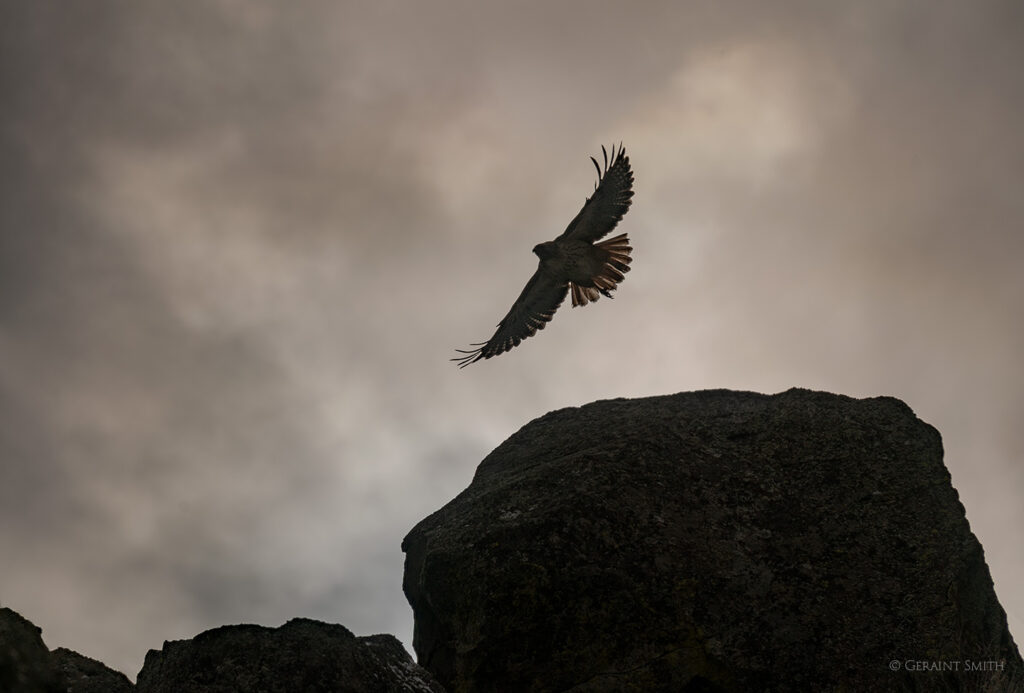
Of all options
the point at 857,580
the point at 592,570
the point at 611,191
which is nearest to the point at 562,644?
the point at 592,570

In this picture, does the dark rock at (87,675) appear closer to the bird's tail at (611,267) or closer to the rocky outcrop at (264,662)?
the rocky outcrop at (264,662)

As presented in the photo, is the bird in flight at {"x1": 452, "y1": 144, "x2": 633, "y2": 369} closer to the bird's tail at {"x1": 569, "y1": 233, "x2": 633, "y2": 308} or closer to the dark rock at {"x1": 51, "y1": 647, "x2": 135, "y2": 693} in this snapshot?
the bird's tail at {"x1": 569, "y1": 233, "x2": 633, "y2": 308}

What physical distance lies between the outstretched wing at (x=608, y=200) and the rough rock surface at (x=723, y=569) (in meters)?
6.51

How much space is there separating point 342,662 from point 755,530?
347 centimetres

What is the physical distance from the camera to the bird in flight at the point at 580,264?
14297 mm

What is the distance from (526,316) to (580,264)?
140cm

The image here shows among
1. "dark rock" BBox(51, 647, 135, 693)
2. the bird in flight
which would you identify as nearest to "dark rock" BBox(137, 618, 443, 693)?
"dark rock" BBox(51, 647, 135, 693)

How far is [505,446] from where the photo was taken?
31.1 ft

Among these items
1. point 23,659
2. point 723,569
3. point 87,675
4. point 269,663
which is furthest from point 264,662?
point 723,569

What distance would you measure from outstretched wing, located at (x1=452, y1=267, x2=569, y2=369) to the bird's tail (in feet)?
1.59

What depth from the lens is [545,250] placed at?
48.3ft

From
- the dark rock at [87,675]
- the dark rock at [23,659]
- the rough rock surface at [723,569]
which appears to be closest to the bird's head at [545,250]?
the rough rock surface at [723,569]

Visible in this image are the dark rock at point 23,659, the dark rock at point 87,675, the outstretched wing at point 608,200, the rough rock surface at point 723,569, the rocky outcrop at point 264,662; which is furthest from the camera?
the outstretched wing at point 608,200

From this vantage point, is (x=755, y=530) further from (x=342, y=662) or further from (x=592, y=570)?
(x=342, y=662)
